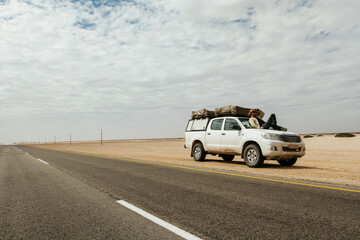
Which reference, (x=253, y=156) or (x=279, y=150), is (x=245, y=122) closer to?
(x=253, y=156)

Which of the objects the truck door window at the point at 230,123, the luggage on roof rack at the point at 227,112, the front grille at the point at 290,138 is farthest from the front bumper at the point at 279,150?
the luggage on roof rack at the point at 227,112

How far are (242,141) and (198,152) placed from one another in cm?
318

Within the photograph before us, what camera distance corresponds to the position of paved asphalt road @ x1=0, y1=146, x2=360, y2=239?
3.46 metres

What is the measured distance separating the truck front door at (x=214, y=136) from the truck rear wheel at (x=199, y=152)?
517 mm

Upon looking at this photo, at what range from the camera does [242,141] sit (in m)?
11.2

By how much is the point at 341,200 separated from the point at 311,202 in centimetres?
59

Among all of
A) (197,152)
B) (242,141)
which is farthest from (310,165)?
(197,152)

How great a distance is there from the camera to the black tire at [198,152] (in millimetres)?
13586

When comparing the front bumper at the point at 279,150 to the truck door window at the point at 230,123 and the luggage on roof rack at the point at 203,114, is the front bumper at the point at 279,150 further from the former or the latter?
the luggage on roof rack at the point at 203,114

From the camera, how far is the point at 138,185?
7070mm

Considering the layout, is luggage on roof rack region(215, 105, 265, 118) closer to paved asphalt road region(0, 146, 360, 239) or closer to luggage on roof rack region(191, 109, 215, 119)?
luggage on roof rack region(191, 109, 215, 119)

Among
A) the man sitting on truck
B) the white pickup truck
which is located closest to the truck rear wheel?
the white pickup truck

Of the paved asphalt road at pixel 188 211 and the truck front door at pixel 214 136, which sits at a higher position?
the truck front door at pixel 214 136

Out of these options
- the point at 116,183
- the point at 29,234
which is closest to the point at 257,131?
the point at 116,183
